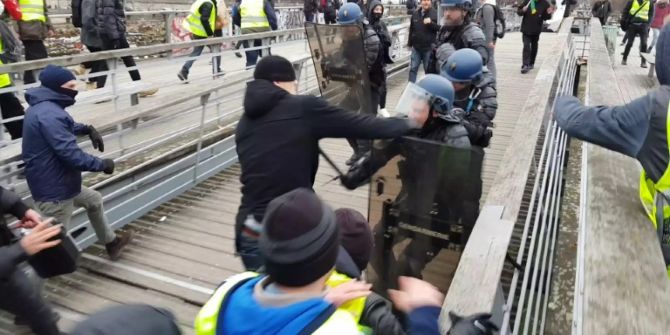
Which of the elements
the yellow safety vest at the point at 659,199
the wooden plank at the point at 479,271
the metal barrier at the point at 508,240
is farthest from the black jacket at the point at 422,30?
the wooden plank at the point at 479,271

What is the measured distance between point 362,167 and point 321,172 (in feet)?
10.4

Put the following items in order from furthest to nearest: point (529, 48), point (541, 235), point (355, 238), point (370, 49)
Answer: point (529, 48) < point (370, 49) < point (541, 235) < point (355, 238)

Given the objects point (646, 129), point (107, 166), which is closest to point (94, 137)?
point (107, 166)

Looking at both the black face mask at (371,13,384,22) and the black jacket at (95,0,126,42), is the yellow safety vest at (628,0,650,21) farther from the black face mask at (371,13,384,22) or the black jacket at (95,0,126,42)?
the black jacket at (95,0,126,42)

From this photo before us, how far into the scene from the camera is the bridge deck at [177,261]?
3.76 m

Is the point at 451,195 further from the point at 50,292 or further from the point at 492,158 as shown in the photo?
the point at 492,158

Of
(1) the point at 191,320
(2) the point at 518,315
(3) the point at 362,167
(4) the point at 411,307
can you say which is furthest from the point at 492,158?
(4) the point at 411,307

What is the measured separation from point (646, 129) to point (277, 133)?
1.65 metres

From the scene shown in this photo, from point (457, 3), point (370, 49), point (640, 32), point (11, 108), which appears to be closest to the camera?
point (457, 3)

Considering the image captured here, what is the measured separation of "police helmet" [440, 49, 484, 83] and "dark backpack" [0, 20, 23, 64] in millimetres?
4493

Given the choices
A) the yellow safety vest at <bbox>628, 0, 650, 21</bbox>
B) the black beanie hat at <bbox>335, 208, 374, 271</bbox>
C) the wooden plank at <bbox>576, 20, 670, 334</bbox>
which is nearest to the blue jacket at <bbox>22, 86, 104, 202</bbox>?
the black beanie hat at <bbox>335, 208, 374, 271</bbox>

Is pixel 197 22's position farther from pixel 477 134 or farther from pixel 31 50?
pixel 477 134

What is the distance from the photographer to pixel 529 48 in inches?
389

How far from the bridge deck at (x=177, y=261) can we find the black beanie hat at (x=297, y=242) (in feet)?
4.66
